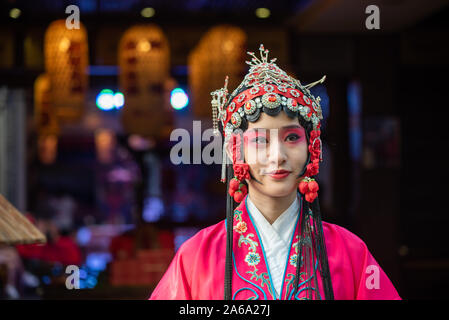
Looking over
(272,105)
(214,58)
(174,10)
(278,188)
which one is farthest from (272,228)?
(174,10)

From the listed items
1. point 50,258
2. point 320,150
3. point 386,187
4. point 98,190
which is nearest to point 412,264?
point 386,187

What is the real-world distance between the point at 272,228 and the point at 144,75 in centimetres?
250

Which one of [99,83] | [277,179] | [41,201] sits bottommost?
[41,201]

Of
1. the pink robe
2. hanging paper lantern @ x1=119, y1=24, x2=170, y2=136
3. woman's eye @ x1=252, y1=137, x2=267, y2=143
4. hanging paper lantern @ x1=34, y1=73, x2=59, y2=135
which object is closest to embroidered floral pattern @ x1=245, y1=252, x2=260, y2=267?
the pink robe

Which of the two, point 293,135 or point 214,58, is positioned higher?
point 214,58

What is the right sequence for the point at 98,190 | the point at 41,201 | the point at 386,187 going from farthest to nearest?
1. the point at 98,190
2. the point at 41,201
3. the point at 386,187

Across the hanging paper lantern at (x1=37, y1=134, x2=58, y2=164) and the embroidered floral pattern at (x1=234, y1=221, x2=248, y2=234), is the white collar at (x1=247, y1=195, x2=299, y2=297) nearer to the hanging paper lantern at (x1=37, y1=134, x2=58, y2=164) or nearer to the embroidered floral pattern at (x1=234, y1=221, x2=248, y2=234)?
the embroidered floral pattern at (x1=234, y1=221, x2=248, y2=234)

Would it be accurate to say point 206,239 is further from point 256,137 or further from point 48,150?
point 48,150

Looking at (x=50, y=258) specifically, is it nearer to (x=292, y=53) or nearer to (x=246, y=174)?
(x=292, y=53)

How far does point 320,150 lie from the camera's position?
1796mm

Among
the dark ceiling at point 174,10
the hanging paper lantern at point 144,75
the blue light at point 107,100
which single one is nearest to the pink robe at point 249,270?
the hanging paper lantern at point 144,75

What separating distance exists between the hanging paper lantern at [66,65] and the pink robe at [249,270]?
8.48 ft

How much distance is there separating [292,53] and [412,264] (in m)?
2.11

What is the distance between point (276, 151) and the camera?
5.63ft
